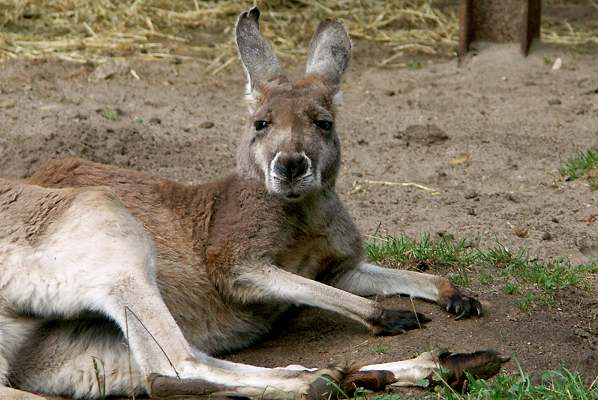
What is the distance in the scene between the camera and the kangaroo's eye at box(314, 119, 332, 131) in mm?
6012

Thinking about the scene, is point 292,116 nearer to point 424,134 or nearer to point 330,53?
point 330,53

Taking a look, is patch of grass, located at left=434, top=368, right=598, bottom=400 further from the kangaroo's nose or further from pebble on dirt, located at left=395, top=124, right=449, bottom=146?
pebble on dirt, located at left=395, top=124, right=449, bottom=146

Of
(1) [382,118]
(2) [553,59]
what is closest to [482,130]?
(1) [382,118]

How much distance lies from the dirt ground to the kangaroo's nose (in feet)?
2.60

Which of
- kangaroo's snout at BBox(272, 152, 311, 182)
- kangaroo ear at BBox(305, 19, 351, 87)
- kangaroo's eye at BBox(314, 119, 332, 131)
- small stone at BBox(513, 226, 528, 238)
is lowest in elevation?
small stone at BBox(513, 226, 528, 238)

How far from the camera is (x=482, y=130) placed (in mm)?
9359

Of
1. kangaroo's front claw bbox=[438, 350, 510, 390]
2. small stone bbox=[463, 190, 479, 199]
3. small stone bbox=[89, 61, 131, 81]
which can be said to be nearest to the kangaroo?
kangaroo's front claw bbox=[438, 350, 510, 390]

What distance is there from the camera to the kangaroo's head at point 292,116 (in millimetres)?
5734

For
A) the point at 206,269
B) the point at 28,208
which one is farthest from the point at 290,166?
the point at 28,208

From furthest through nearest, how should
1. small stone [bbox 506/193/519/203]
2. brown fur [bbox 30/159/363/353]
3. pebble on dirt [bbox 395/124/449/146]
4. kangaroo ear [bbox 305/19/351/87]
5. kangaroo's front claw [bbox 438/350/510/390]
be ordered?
pebble on dirt [bbox 395/124/449/146], small stone [bbox 506/193/519/203], kangaroo ear [bbox 305/19/351/87], brown fur [bbox 30/159/363/353], kangaroo's front claw [bbox 438/350/510/390]

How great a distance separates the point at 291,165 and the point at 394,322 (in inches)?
36.8

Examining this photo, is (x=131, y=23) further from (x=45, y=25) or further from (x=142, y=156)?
(x=142, y=156)

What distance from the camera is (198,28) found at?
11.8 meters

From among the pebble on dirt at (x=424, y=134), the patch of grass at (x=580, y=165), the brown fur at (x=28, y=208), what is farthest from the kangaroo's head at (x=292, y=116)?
the pebble on dirt at (x=424, y=134)
